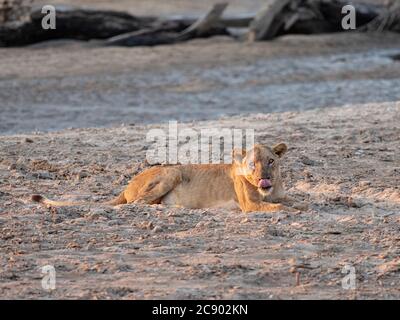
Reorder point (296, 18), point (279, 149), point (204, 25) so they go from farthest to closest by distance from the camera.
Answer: point (296, 18) → point (204, 25) → point (279, 149)

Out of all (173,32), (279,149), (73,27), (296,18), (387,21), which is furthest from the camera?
(387,21)

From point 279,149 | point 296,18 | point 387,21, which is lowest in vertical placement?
point 387,21

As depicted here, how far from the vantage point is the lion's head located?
7336 millimetres

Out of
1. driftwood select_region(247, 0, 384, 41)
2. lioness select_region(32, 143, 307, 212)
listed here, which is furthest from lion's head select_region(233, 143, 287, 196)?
driftwood select_region(247, 0, 384, 41)

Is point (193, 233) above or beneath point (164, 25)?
beneath

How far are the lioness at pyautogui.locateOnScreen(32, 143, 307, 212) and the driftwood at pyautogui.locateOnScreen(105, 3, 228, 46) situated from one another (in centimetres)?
1016

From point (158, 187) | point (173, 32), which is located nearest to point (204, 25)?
point (173, 32)

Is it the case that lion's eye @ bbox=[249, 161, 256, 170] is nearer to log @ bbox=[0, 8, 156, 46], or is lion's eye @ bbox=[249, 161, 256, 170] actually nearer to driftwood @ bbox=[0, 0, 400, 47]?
driftwood @ bbox=[0, 0, 400, 47]

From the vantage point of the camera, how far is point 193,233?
6773 mm

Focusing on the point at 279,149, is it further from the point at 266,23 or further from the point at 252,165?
the point at 266,23

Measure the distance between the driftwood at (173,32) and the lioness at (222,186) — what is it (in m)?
10.2

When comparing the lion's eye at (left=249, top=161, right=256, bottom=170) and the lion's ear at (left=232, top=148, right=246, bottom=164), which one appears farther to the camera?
the lion's ear at (left=232, top=148, right=246, bottom=164)

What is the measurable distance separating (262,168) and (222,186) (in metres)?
0.42
